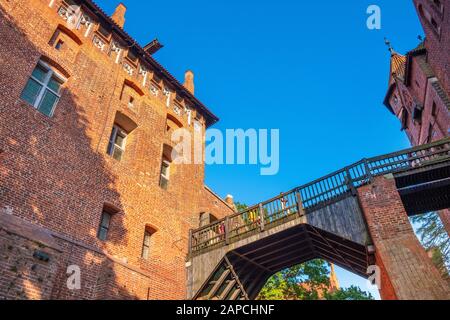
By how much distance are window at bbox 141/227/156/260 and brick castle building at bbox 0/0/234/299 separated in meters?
0.05

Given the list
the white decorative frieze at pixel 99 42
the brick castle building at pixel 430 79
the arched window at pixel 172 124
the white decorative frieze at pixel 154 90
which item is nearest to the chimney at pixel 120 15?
the white decorative frieze at pixel 99 42

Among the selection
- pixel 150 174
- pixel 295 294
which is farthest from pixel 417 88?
pixel 150 174

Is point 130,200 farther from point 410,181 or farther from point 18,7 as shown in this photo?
point 410,181

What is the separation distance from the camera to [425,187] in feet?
34.3

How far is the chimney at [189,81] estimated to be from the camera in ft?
68.4

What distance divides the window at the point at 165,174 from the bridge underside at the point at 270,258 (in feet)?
17.1

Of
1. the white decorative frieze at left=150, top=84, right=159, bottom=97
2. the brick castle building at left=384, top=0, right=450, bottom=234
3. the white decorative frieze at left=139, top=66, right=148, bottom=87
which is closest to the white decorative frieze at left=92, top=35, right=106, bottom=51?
the white decorative frieze at left=139, top=66, right=148, bottom=87

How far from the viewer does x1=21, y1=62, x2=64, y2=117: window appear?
1072cm

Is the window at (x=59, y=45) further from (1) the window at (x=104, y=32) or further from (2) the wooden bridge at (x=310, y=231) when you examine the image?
(2) the wooden bridge at (x=310, y=231)

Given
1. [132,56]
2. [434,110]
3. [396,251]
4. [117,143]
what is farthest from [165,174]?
[434,110]

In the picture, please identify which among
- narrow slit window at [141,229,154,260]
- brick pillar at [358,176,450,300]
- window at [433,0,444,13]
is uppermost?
window at [433,0,444,13]

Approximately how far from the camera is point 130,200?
12.1 metres

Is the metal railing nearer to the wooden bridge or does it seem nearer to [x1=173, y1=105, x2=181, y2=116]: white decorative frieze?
the wooden bridge

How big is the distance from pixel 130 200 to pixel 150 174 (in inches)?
78.4
